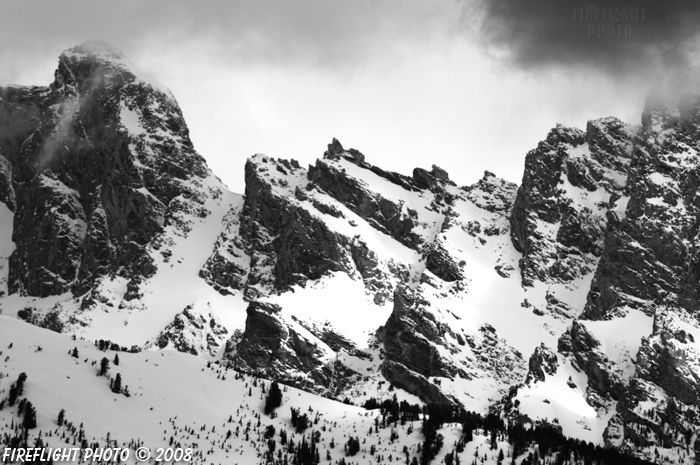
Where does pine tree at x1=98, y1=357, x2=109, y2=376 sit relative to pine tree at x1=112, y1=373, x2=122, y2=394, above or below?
above

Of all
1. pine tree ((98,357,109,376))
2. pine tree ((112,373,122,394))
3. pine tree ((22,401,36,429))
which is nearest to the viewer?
pine tree ((22,401,36,429))

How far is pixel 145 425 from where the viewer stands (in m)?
171

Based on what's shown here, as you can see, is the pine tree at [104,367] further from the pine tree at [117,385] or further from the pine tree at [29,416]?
the pine tree at [29,416]

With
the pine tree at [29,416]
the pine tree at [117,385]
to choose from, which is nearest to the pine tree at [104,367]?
the pine tree at [117,385]

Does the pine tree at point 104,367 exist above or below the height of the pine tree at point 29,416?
above

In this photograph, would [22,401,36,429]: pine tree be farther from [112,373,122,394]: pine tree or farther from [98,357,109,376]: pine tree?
[98,357,109,376]: pine tree

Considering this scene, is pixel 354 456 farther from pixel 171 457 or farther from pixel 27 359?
pixel 27 359

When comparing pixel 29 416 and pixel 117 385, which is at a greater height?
→ pixel 117 385

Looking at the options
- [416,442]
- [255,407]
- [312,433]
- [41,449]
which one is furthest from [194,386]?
[41,449]

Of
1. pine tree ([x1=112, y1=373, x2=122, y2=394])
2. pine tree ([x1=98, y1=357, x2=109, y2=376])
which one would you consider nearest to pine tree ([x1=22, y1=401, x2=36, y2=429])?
pine tree ([x1=112, y1=373, x2=122, y2=394])

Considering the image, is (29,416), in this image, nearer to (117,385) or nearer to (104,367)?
(117,385)

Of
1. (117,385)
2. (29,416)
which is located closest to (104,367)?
(117,385)

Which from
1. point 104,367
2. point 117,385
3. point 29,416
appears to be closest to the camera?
point 29,416

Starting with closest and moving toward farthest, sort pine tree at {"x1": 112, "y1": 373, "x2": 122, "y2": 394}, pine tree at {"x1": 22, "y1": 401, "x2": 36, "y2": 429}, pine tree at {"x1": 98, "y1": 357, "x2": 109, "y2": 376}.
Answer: pine tree at {"x1": 22, "y1": 401, "x2": 36, "y2": 429} → pine tree at {"x1": 112, "y1": 373, "x2": 122, "y2": 394} → pine tree at {"x1": 98, "y1": 357, "x2": 109, "y2": 376}
